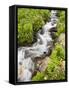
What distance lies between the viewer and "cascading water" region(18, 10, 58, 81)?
2139mm

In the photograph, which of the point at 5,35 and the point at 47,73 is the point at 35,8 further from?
the point at 47,73

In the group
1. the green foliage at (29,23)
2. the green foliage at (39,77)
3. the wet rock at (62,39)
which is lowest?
the green foliage at (39,77)

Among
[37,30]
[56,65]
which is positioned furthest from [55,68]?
[37,30]

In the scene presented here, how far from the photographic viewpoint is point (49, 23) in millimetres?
2211

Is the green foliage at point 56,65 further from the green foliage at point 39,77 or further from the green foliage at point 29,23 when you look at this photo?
the green foliage at point 29,23

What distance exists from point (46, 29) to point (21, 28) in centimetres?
19

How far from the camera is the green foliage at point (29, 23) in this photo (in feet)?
6.97

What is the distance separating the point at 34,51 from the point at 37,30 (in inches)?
5.6

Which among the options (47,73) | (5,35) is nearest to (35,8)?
(5,35)

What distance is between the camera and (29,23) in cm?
214

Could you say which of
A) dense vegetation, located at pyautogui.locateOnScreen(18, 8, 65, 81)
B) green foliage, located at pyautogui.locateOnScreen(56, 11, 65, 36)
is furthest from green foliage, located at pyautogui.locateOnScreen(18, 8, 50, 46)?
green foliage, located at pyautogui.locateOnScreen(56, 11, 65, 36)

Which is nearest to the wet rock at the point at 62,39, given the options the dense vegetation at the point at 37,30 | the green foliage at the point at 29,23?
the dense vegetation at the point at 37,30

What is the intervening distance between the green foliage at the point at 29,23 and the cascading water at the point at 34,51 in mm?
37

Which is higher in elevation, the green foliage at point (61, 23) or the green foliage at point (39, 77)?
the green foliage at point (61, 23)
